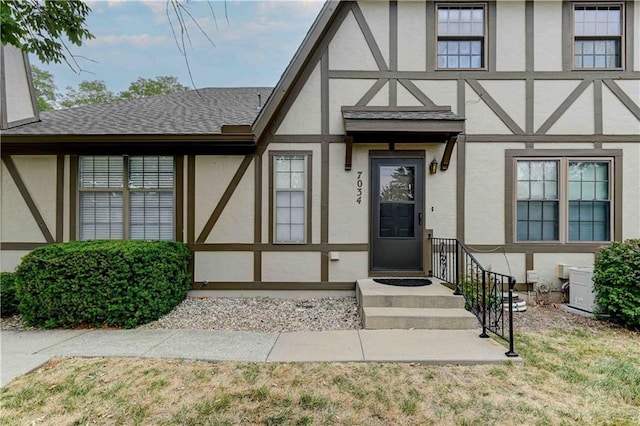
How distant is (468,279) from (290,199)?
138 inches

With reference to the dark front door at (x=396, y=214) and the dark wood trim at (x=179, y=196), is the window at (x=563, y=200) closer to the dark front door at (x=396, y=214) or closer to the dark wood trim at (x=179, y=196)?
the dark front door at (x=396, y=214)

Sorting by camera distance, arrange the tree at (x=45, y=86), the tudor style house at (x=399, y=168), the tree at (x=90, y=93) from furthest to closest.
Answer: the tree at (x=90, y=93)
the tree at (x=45, y=86)
the tudor style house at (x=399, y=168)

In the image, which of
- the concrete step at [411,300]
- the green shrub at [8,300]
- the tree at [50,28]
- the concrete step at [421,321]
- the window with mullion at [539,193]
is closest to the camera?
the tree at [50,28]

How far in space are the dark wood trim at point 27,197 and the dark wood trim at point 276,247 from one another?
2.76 m

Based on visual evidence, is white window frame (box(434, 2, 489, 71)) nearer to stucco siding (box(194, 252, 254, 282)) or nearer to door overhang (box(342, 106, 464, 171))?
door overhang (box(342, 106, 464, 171))

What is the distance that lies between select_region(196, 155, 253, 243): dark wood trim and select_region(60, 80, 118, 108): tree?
17543 millimetres

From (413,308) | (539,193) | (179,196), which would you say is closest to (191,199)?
(179,196)

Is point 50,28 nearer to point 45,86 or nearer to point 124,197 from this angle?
point 124,197

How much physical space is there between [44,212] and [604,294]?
9.75 m

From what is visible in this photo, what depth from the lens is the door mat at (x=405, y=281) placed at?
5453 millimetres

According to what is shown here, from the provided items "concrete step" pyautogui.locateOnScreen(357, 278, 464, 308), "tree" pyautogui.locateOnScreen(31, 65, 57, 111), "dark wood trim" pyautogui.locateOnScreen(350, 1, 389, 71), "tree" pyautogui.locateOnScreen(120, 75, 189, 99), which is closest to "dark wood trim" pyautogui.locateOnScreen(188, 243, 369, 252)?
"concrete step" pyautogui.locateOnScreen(357, 278, 464, 308)

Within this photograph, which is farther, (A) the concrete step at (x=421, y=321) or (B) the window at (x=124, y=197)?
(B) the window at (x=124, y=197)

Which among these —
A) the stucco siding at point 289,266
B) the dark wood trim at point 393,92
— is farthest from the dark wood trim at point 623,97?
the stucco siding at point 289,266

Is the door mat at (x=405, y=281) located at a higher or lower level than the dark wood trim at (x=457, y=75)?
lower
